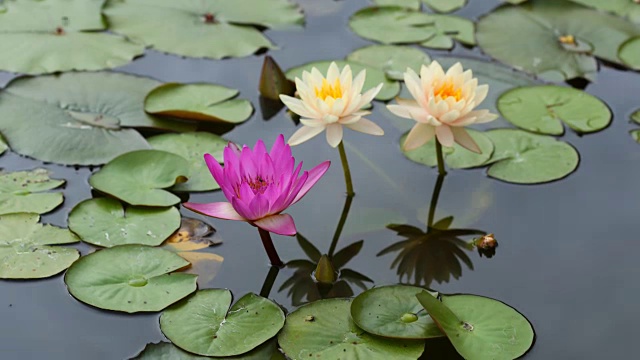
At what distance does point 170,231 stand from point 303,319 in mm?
617

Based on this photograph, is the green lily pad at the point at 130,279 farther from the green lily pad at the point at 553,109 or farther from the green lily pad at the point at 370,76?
the green lily pad at the point at 553,109

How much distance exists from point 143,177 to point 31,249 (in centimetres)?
49

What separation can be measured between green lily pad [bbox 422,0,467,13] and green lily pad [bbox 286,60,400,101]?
32.0 inches

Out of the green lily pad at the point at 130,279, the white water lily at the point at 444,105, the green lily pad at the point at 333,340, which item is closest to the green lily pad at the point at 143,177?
the green lily pad at the point at 130,279

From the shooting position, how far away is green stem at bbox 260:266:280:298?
8.12 feet

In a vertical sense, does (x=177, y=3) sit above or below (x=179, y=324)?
above

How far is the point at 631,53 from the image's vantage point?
389 centimetres

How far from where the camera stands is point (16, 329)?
2316mm

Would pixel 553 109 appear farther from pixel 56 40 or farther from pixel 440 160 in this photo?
pixel 56 40

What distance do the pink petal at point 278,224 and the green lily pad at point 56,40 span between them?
1.56 m

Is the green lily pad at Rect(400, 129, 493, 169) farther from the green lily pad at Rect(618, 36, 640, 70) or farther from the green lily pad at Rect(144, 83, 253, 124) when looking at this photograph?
the green lily pad at Rect(618, 36, 640, 70)

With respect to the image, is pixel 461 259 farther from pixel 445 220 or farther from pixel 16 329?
pixel 16 329

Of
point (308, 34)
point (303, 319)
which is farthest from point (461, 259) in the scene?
point (308, 34)

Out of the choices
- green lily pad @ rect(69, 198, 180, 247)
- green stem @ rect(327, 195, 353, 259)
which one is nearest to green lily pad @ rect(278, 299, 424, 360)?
green stem @ rect(327, 195, 353, 259)
